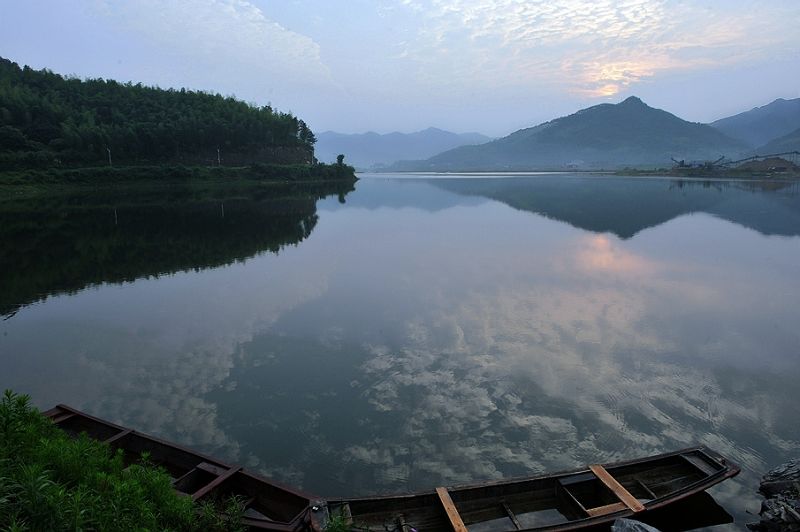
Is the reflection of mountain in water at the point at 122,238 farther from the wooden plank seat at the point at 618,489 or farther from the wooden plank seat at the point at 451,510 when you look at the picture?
the wooden plank seat at the point at 618,489

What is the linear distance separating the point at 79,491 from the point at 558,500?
7.25 meters

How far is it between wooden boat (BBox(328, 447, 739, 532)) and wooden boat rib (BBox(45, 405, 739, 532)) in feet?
0.05

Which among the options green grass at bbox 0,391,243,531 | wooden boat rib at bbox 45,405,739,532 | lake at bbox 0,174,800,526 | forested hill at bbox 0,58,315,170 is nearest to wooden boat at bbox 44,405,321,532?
wooden boat rib at bbox 45,405,739,532

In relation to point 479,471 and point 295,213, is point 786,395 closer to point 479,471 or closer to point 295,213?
point 479,471

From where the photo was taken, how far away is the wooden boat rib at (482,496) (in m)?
6.95

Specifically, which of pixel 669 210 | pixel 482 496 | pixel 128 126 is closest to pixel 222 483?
pixel 482 496

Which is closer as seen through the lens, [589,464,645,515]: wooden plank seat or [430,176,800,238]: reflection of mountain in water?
[589,464,645,515]: wooden plank seat

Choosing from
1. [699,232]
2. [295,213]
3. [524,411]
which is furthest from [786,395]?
[295,213]

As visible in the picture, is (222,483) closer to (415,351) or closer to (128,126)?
(415,351)

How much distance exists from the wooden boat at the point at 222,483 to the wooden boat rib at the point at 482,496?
2 cm

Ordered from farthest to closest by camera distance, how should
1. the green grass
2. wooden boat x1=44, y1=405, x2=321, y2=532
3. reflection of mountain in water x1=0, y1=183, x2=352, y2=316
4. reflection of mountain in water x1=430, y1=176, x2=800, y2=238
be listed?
reflection of mountain in water x1=430, y1=176, x2=800, y2=238
reflection of mountain in water x1=0, y1=183, x2=352, y2=316
wooden boat x1=44, y1=405, x2=321, y2=532
the green grass

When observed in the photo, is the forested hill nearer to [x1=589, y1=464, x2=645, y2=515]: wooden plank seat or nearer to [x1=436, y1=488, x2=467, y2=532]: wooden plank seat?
[x1=436, y1=488, x2=467, y2=532]: wooden plank seat

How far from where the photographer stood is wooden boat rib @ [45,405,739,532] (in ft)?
22.8

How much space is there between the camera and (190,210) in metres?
51.1
